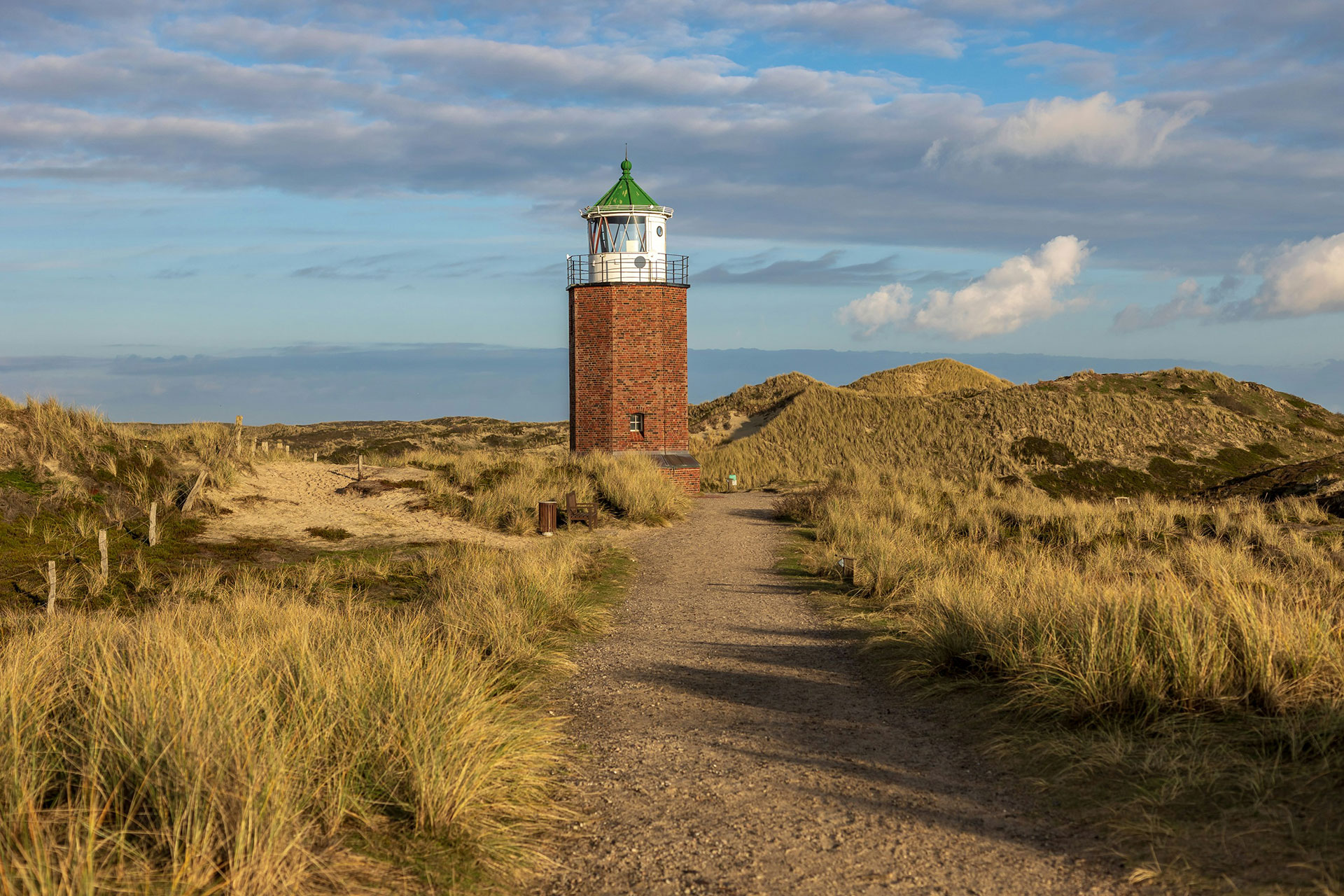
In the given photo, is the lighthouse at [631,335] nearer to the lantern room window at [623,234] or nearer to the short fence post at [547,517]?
the lantern room window at [623,234]

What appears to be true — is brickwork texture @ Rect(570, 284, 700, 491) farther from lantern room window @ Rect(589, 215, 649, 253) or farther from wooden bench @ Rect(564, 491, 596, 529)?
wooden bench @ Rect(564, 491, 596, 529)

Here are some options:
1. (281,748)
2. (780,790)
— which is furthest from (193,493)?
(780,790)

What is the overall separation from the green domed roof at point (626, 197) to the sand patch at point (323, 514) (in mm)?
11384

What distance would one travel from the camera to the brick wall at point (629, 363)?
1159 inches

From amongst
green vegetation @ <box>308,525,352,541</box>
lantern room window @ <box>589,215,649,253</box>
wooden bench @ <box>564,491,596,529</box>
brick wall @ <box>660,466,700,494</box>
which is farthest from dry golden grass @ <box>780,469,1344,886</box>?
lantern room window @ <box>589,215,649,253</box>

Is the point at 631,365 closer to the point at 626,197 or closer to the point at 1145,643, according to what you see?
the point at 626,197

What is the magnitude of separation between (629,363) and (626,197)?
5.37 metres

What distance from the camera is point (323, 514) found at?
19859 mm

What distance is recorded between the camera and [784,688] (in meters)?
7.68

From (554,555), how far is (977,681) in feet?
25.4

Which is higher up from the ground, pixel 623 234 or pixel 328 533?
pixel 623 234

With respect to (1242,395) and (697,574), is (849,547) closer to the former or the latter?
(697,574)

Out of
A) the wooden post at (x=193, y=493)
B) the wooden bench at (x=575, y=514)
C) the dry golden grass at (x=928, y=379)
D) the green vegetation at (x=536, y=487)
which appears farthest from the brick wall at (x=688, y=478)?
the dry golden grass at (x=928, y=379)

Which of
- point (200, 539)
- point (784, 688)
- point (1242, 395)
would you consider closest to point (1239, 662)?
point (784, 688)
